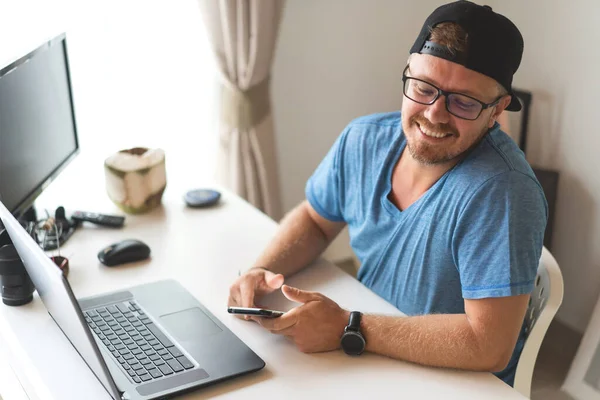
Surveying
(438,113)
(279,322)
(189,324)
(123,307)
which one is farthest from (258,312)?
(438,113)

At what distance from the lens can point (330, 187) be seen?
1.74 meters

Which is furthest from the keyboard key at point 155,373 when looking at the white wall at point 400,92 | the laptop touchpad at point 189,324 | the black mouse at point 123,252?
the white wall at point 400,92

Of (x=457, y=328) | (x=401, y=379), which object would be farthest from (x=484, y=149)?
(x=401, y=379)

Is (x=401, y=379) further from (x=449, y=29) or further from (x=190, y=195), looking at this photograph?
(x=190, y=195)

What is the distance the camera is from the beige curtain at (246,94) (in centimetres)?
233

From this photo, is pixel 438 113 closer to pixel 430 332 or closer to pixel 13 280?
pixel 430 332

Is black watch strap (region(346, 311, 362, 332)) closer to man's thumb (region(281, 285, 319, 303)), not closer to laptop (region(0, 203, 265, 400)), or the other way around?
man's thumb (region(281, 285, 319, 303))

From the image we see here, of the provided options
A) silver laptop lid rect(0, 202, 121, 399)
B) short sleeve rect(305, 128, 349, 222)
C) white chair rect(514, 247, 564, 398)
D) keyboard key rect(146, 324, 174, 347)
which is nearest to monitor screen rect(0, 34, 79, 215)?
silver laptop lid rect(0, 202, 121, 399)

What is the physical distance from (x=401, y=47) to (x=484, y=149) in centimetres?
145

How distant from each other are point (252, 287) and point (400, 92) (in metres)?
1.63

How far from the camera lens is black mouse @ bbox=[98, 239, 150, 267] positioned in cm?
164

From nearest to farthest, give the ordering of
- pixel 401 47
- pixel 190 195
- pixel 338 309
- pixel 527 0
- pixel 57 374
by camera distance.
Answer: pixel 57 374 < pixel 338 309 < pixel 190 195 < pixel 527 0 < pixel 401 47

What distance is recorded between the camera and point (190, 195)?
6.53 ft

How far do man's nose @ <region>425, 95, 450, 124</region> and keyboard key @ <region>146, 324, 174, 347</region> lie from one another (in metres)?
0.69
